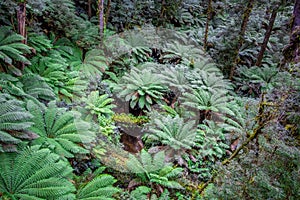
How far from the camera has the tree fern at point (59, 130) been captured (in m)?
5.45

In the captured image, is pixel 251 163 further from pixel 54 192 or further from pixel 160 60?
pixel 160 60

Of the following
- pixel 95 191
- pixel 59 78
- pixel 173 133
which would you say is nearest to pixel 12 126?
pixel 95 191

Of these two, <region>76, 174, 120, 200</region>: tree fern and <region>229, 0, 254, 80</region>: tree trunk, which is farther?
<region>229, 0, 254, 80</region>: tree trunk

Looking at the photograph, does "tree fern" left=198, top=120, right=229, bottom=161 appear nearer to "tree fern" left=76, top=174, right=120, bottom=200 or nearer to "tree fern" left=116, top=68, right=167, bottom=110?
"tree fern" left=116, top=68, right=167, bottom=110

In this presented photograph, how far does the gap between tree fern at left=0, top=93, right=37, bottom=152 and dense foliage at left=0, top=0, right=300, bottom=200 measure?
2 cm

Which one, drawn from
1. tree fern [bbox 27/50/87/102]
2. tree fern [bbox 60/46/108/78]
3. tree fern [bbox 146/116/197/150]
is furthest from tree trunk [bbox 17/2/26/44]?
tree fern [bbox 146/116/197/150]

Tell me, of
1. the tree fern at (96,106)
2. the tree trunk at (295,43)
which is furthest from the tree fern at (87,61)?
the tree trunk at (295,43)

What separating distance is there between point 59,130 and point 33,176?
1391 millimetres

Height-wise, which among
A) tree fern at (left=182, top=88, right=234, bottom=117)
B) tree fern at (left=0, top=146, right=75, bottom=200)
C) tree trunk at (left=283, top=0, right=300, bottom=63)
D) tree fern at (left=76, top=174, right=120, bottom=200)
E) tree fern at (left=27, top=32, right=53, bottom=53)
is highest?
tree trunk at (left=283, top=0, right=300, bottom=63)

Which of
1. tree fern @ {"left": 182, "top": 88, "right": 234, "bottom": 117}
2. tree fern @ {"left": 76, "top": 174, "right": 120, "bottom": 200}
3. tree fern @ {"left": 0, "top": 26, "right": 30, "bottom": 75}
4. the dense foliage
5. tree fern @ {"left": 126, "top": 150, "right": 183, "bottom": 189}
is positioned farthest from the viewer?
tree fern @ {"left": 182, "top": 88, "right": 234, "bottom": 117}

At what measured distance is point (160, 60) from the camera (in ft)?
37.4

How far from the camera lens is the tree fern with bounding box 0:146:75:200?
14.5ft

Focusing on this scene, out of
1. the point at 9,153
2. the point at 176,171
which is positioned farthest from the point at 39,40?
the point at 176,171

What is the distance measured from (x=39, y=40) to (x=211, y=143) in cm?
598
